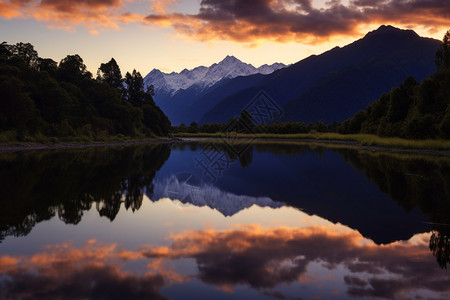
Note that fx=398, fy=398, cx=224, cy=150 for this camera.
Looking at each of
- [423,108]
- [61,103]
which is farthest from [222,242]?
[61,103]

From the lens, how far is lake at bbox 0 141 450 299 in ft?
23.5

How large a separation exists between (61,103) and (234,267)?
7103cm

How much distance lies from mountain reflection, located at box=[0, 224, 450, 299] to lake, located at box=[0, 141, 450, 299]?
2 centimetres

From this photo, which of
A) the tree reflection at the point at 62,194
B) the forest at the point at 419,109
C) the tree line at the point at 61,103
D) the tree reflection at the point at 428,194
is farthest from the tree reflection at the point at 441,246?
the tree line at the point at 61,103

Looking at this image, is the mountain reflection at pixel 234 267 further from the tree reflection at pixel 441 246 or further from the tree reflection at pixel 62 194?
the tree reflection at pixel 62 194

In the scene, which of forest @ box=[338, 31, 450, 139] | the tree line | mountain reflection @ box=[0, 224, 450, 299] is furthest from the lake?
the tree line

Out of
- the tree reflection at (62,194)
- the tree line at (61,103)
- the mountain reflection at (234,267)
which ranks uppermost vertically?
the tree line at (61,103)

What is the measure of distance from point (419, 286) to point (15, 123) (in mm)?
61202

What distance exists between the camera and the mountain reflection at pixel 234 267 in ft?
23.0

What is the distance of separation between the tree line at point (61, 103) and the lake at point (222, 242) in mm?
44261

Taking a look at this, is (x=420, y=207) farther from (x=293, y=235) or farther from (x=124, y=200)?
(x=124, y=200)

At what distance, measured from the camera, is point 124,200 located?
1603cm

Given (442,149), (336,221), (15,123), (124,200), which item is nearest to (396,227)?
(336,221)

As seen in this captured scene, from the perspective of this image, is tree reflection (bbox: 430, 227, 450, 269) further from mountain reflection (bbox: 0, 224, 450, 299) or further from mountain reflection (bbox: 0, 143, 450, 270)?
mountain reflection (bbox: 0, 224, 450, 299)
